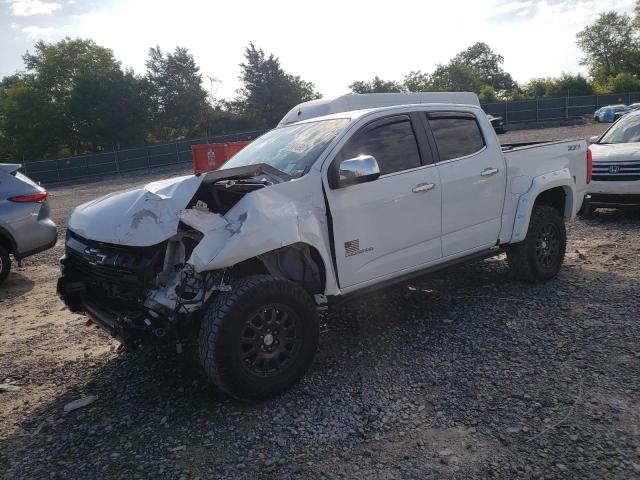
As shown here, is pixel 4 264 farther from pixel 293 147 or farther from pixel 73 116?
pixel 73 116

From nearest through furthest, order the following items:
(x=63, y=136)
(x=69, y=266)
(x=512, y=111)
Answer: (x=69, y=266) → (x=512, y=111) → (x=63, y=136)

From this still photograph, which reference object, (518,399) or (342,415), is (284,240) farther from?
(518,399)

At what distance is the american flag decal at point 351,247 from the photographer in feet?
12.3

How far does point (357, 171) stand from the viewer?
3.55 m

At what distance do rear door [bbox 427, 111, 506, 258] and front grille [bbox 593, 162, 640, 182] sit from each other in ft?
13.2

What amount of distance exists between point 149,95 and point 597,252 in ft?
168

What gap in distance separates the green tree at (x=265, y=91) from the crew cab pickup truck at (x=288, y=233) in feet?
153

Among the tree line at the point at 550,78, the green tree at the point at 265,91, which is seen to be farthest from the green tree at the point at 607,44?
the green tree at the point at 265,91

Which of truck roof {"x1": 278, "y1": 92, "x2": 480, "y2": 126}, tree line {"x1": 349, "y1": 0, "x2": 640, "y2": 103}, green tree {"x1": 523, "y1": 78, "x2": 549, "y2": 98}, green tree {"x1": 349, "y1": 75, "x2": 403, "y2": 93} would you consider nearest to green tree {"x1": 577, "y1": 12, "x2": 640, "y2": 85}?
tree line {"x1": 349, "y1": 0, "x2": 640, "y2": 103}

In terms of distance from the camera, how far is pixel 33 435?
321 cm

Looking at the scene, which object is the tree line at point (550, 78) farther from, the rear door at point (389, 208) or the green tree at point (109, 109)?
the rear door at point (389, 208)

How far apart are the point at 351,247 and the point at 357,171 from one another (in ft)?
1.94

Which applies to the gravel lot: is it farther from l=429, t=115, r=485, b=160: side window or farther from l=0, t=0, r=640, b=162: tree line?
l=0, t=0, r=640, b=162: tree line

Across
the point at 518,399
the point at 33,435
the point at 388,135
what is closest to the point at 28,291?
the point at 33,435
